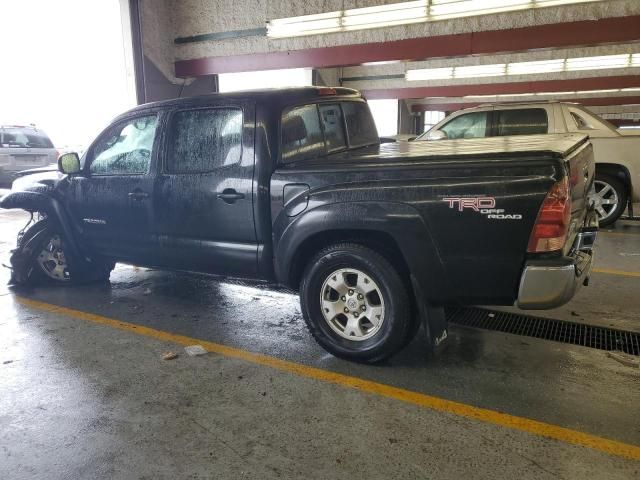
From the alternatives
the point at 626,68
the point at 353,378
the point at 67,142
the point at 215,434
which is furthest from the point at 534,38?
the point at 67,142

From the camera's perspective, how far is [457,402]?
3035 mm

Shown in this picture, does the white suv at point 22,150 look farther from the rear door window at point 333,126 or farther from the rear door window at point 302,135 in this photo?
the rear door window at point 302,135

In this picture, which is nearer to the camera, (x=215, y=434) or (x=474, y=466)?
(x=474, y=466)

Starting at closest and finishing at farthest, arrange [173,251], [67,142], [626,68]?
[173,251] < [626,68] < [67,142]

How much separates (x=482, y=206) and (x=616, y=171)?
6062 millimetres

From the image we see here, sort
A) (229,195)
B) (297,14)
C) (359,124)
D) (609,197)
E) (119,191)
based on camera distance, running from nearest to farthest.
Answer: (229,195)
(119,191)
(359,124)
(609,197)
(297,14)

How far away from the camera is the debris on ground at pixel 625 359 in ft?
11.3

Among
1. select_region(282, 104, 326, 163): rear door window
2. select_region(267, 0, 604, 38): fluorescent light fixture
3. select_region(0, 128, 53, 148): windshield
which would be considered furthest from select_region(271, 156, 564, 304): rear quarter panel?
select_region(0, 128, 53, 148): windshield

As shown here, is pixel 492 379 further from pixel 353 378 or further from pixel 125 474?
pixel 125 474

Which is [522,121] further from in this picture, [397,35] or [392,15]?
[397,35]

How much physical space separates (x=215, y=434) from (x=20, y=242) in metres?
3.77

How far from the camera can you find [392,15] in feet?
31.5

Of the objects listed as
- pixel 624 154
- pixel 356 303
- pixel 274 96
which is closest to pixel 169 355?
pixel 356 303

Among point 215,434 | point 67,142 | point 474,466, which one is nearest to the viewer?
point 474,466
